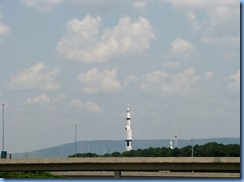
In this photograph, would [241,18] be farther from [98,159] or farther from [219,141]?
[219,141]

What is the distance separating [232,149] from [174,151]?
41.7 ft

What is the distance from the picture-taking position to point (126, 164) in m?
46.8

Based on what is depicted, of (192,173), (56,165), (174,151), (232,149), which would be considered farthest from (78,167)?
(174,151)

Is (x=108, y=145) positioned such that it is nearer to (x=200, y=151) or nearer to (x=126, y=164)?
(x=200, y=151)

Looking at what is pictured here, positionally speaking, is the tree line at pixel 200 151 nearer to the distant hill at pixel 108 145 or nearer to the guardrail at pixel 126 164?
the distant hill at pixel 108 145

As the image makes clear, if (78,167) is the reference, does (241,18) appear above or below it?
above

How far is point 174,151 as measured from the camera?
6756 centimetres

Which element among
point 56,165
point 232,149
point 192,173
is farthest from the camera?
point 232,149

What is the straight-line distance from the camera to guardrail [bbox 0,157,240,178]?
44094 millimetres

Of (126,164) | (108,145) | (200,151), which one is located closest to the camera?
(126,164)

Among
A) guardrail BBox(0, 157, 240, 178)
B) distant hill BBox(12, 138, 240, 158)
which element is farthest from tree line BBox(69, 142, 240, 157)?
guardrail BBox(0, 157, 240, 178)

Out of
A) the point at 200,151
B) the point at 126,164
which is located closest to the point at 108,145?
the point at 200,151

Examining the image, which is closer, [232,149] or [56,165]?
[56,165]

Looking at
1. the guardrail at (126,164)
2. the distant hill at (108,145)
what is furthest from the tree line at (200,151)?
the guardrail at (126,164)
